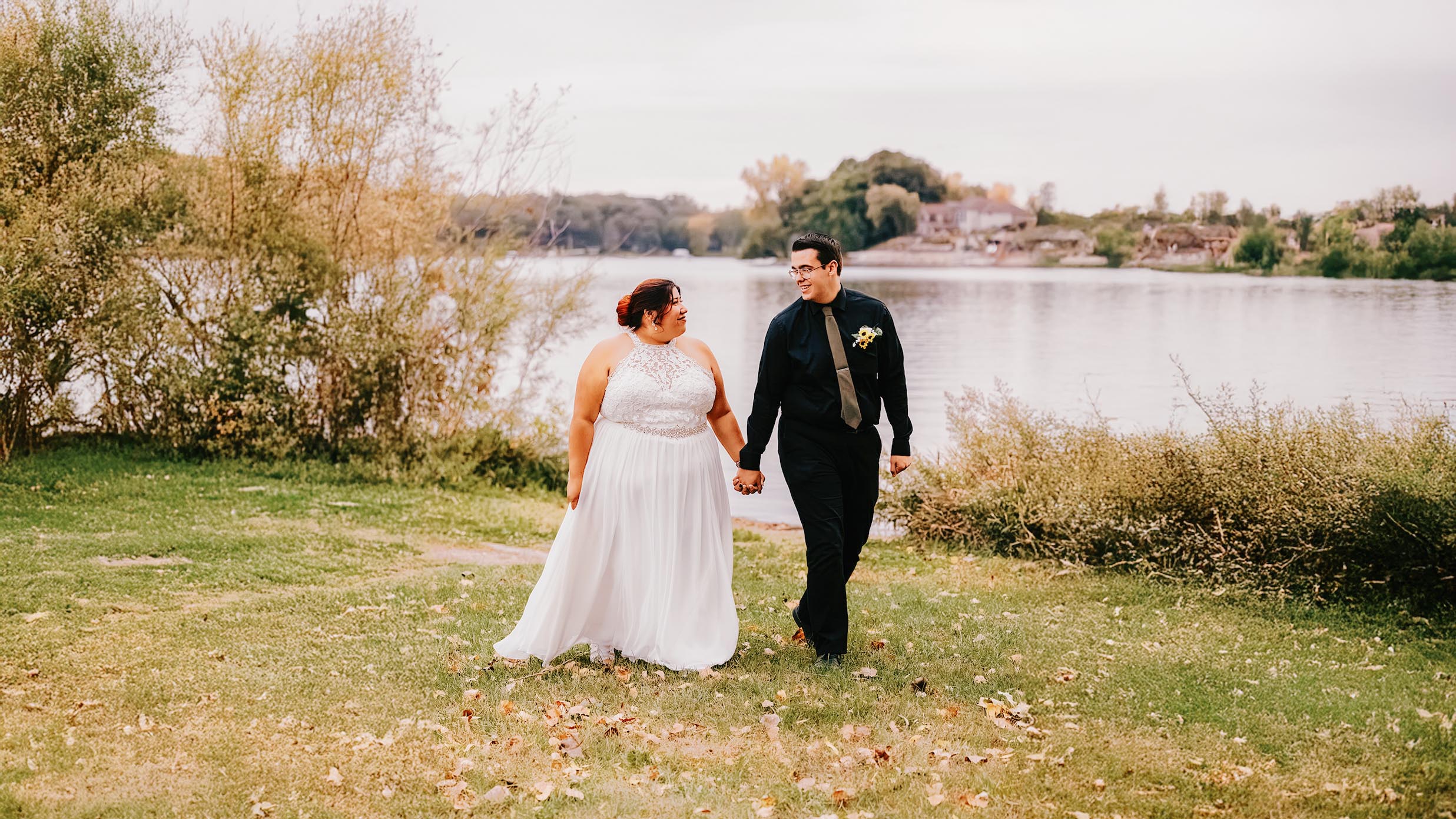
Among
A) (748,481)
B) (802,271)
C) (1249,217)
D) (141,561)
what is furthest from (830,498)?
(1249,217)

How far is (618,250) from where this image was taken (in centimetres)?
1568

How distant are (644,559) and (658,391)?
0.84 m

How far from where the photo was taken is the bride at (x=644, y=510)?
590 cm

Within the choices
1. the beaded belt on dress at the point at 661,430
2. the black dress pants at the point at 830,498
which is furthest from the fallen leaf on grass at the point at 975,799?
the beaded belt on dress at the point at 661,430

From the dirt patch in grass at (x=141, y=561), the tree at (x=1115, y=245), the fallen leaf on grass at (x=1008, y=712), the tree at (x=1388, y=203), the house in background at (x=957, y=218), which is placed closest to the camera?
the fallen leaf on grass at (x=1008, y=712)

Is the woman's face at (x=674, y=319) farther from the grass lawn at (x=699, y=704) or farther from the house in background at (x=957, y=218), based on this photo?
the house in background at (x=957, y=218)

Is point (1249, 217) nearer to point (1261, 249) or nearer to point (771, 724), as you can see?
point (1261, 249)

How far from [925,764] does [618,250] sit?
11.7 meters

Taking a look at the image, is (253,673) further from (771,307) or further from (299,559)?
(771,307)

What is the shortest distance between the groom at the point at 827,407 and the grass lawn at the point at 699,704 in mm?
592

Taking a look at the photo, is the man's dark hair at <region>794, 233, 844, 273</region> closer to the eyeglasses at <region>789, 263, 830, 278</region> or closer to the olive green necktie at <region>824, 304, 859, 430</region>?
the eyeglasses at <region>789, 263, 830, 278</region>

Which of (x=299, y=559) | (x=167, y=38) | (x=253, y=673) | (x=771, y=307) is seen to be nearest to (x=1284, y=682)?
(x=253, y=673)

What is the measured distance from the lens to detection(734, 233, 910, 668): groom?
582 cm

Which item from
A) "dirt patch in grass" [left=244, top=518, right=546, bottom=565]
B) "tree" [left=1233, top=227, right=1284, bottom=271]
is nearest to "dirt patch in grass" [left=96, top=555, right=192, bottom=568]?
"dirt patch in grass" [left=244, top=518, right=546, bottom=565]
